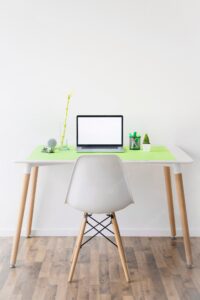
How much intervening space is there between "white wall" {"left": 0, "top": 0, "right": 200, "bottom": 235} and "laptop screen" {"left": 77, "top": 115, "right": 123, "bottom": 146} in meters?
0.19

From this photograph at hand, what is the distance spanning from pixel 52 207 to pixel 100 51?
4.18 feet

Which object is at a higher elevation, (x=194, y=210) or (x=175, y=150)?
(x=175, y=150)

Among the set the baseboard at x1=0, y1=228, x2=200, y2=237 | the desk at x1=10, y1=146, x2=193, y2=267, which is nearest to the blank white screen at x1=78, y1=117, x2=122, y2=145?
the desk at x1=10, y1=146, x2=193, y2=267

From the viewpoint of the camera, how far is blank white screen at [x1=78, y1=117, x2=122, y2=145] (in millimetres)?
3898

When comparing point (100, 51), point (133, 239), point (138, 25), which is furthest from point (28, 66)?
point (133, 239)

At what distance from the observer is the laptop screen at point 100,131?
153 inches

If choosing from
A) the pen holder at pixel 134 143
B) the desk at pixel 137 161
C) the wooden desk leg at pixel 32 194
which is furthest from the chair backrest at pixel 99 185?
the wooden desk leg at pixel 32 194

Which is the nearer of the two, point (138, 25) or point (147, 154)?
point (147, 154)

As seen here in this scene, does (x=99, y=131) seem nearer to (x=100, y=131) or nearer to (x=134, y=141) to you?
(x=100, y=131)

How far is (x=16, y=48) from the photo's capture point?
159 inches

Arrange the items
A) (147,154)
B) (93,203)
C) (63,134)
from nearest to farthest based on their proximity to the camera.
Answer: (93,203) < (147,154) < (63,134)

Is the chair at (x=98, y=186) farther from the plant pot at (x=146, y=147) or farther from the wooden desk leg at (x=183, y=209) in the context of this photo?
the plant pot at (x=146, y=147)

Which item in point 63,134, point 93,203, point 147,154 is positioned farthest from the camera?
point 63,134

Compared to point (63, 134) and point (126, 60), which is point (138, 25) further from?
point (63, 134)
